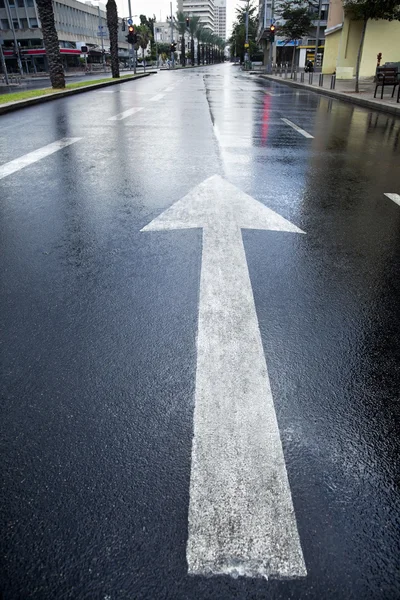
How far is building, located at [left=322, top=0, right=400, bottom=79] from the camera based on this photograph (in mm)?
30938

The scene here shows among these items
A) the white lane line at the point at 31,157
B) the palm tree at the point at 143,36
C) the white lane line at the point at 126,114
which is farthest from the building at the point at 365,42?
the palm tree at the point at 143,36

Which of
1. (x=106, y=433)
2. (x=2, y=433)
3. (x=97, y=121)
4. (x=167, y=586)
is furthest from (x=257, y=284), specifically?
(x=97, y=121)

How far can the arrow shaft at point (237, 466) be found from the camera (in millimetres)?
1449

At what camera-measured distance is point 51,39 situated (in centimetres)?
2053

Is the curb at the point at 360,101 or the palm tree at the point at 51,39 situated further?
the palm tree at the point at 51,39

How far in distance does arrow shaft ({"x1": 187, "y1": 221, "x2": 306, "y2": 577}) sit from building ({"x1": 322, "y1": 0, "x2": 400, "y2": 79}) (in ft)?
118

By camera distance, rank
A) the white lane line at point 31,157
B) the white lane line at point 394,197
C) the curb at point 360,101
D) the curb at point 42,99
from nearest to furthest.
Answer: the white lane line at point 394,197
the white lane line at point 31,157
the curb at point 42,99
the curb at point 360,101

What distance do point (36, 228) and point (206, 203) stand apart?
190cm

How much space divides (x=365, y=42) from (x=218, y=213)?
113 ft

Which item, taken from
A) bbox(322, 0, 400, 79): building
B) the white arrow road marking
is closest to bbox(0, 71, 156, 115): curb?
the white arrow road marking

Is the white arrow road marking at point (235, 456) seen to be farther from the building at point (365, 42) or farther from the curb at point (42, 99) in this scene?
the building at point (365, 42)

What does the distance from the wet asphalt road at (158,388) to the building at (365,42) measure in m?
32.4

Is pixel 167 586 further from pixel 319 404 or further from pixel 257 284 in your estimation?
pixel 257 284

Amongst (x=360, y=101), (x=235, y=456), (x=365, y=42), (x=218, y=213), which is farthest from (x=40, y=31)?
(x=235, y=456)
